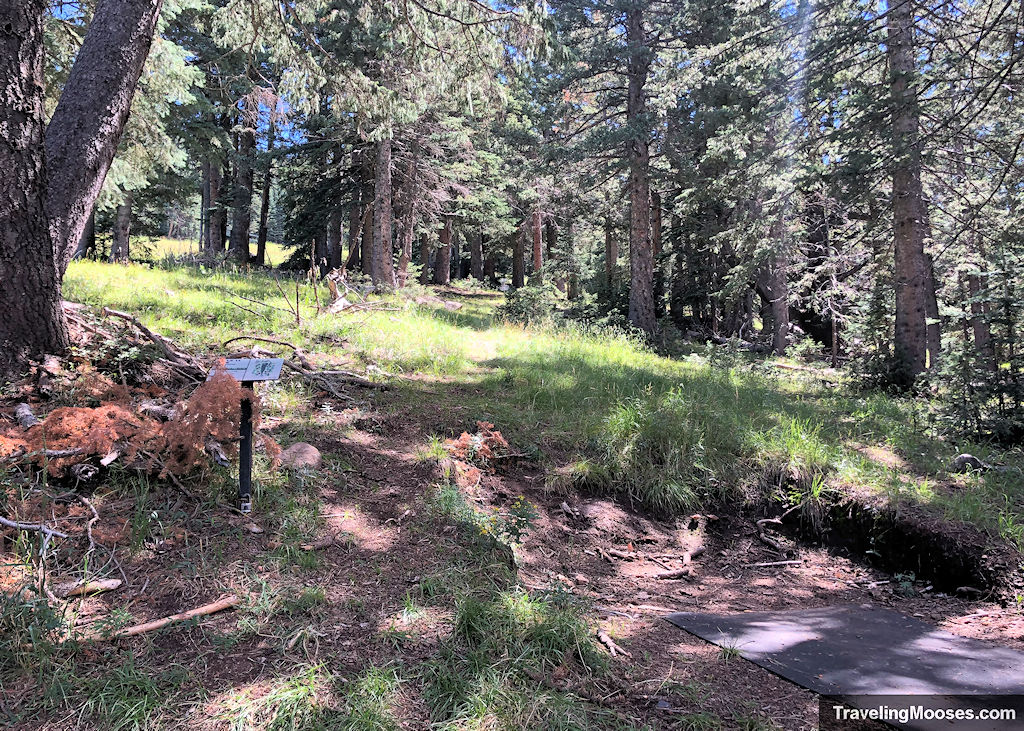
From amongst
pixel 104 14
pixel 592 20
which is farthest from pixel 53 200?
pixel 592 20

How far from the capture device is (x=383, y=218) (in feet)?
46.7

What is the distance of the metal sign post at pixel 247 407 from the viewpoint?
3365 mm

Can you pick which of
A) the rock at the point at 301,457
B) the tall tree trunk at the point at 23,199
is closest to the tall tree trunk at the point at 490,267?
the rock at the point at 301,457

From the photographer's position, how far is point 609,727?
86.7 inches

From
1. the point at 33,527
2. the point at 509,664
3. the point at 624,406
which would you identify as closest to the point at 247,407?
the point at 33,527

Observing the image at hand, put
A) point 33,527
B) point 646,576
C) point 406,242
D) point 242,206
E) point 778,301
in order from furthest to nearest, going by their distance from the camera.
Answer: point 406,242 → point 242,206 → point 778,301 → point 646,576 → point 33,527

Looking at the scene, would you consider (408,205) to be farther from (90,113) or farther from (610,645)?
(610,645)

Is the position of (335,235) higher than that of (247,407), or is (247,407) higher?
(335,235)

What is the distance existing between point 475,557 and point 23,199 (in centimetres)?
401

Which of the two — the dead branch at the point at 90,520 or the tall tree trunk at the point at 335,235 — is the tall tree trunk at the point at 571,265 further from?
the dead branch at the point at 90,520

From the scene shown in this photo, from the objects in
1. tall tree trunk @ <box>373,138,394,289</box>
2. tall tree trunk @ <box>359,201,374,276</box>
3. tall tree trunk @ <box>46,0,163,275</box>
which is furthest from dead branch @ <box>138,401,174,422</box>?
tall tree trunk @ <box>359,201,374,276</box>

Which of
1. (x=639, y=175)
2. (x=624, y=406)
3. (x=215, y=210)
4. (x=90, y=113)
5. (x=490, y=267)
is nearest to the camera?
(x=90, y=113)

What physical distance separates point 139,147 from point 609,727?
1086 cm

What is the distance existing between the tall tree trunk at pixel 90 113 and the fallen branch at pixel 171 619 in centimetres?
329
